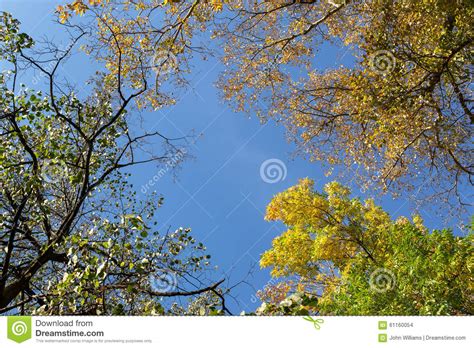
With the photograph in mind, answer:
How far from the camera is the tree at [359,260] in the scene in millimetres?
9484

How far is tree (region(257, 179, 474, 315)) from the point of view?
9484mm

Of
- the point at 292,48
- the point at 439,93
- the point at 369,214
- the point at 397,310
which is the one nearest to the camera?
the point at 397,310

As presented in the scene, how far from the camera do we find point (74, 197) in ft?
32.9

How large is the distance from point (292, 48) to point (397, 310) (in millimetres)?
9164

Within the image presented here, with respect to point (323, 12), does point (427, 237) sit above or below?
below

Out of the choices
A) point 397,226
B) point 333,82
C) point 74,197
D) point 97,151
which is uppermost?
point 333,82

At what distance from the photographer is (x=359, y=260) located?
1524cm

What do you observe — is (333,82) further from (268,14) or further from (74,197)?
(74,197)

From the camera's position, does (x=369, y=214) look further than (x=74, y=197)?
Yes

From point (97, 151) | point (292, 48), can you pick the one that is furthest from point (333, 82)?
point (97, 151)
